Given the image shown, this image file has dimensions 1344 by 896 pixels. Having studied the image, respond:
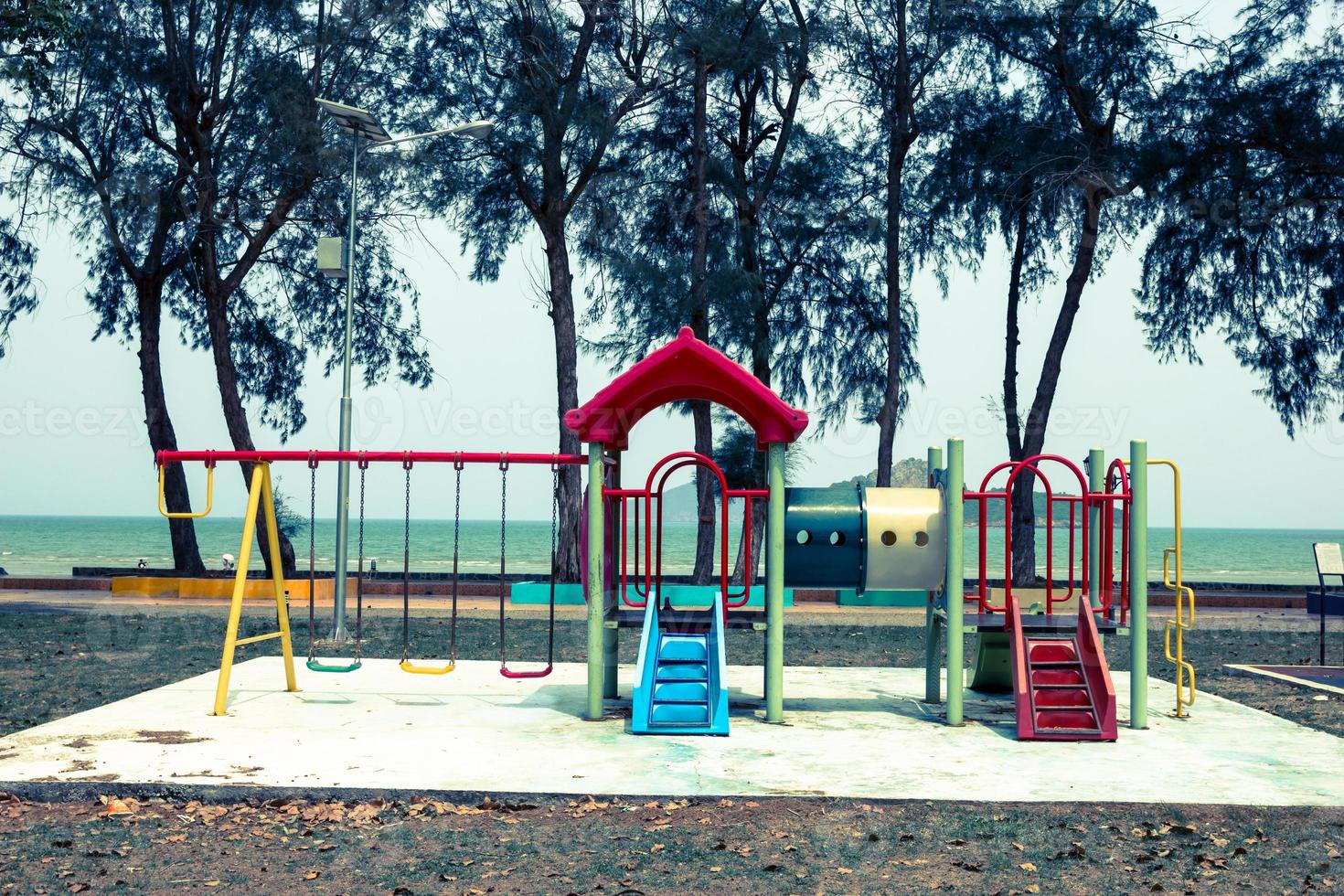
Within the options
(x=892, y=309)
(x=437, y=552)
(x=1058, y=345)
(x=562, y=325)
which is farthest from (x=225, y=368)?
(x=437, y=552)

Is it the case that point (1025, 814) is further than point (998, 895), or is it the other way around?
point (1025, 814)

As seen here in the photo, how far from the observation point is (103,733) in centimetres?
912

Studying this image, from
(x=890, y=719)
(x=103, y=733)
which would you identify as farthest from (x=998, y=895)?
(x=103, y=733)

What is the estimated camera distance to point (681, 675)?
1001 cm

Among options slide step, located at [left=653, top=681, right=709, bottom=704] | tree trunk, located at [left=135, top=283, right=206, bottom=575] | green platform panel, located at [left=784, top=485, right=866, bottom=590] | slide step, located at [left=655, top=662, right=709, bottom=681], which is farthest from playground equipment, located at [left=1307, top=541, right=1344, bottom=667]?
tree trunk, located at [left=135, top=283, right=206, bottom=575]

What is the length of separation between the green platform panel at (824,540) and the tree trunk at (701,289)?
14.2 metres

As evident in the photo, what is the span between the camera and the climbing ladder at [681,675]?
9.40 meters

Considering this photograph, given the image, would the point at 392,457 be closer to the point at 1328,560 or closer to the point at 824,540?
the point at 824,540

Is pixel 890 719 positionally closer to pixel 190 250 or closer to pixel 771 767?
pixel 771 767

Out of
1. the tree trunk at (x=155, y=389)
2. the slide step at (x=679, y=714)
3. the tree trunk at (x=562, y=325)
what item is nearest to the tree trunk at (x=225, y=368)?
the tree trunk at (x=155, y=389)

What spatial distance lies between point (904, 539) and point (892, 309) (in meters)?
16.3

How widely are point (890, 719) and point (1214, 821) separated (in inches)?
139

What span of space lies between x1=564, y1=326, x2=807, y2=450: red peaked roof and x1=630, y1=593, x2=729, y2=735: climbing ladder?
4.79 feet

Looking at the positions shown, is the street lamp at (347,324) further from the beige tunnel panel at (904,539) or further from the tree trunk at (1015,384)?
the tree trunk at (1015,384)
